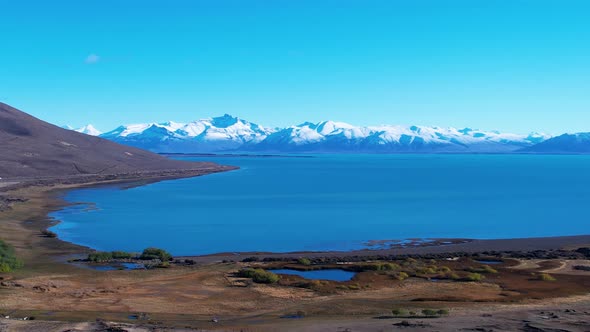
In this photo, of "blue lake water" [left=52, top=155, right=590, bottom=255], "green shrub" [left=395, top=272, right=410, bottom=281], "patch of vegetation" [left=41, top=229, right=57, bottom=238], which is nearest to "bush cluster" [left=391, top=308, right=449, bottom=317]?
"green shrub" [left=395, top=272, right=410, bottom=281]

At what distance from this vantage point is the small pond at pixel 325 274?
38.7 metres

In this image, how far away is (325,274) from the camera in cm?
4016

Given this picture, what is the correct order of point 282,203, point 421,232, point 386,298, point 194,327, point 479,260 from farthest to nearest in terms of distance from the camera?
point 282,203, point 421,232, point 479,260, point 386,298, point 194,327

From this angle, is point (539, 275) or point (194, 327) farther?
point (539, 275)

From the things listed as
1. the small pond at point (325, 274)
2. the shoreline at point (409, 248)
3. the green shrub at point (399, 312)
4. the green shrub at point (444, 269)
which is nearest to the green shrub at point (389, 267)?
the small pond at point (325, 274)

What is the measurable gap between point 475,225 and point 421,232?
26.3ft

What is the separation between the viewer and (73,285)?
1348 inches

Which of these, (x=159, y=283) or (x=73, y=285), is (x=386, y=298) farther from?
(x=73, y=285)

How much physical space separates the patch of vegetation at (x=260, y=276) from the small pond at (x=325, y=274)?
2.86 metres

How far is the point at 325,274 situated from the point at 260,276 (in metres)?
5.23

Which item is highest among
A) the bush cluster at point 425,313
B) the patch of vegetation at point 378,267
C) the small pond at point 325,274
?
the bush cluster at point 425,313

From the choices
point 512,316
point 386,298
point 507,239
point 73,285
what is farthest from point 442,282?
point 507,239

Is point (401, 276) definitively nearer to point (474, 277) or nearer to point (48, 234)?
point (474, 277)

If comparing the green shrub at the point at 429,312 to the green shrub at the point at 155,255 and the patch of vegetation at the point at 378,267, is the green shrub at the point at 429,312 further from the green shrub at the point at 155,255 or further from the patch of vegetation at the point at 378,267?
the green shrub at the point at 155,255
